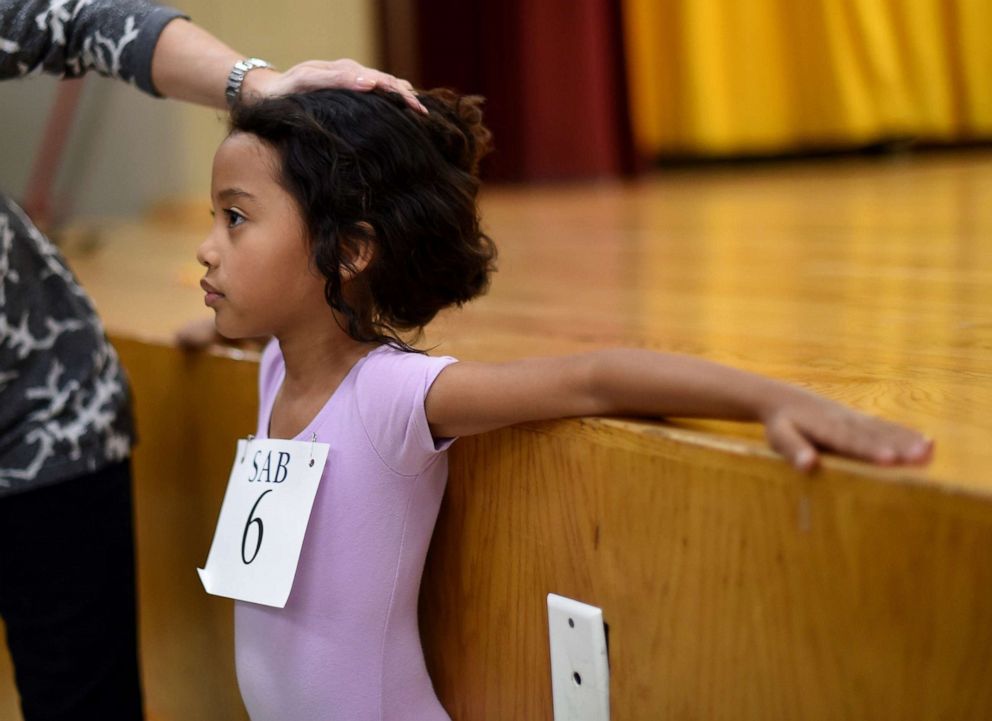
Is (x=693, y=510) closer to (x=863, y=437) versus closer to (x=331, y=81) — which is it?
(x=863, y=437)

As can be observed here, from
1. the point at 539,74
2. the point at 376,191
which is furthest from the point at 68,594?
the point at 539,74

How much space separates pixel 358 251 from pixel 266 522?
0.21 metres

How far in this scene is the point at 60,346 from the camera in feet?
3.07

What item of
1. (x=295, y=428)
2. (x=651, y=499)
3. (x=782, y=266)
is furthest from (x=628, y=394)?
(x=782, y=266)

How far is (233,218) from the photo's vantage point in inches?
31.8

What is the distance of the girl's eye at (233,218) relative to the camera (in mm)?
799

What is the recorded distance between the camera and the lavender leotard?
2.55 feet

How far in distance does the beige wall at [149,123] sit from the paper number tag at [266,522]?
2.40m

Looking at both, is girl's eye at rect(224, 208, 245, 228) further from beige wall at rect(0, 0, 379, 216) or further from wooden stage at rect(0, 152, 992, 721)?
beige wall at rect(0, 0, 379, 216)

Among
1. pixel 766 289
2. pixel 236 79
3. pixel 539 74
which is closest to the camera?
pixel 236 79

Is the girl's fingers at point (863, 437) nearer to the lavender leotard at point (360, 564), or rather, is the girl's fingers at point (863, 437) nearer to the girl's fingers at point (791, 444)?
the girl's fingers at point (791, 444)

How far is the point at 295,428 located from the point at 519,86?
8.64 ft

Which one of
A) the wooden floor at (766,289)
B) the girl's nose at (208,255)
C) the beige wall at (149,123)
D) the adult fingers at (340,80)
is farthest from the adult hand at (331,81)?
the beige wall at (149,123)

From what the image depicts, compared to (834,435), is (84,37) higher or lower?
higher
